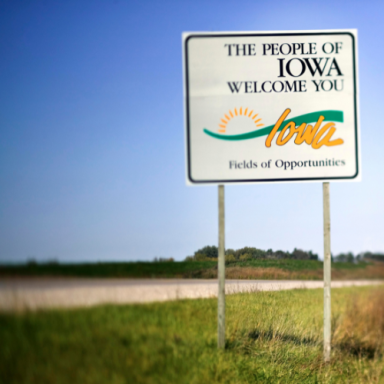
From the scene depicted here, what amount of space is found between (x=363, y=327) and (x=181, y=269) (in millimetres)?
7312

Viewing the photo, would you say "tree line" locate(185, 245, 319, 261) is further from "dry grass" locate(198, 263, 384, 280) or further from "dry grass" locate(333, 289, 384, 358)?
"dry grass" locate(333, 289, 384, 358)

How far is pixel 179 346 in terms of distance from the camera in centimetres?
443

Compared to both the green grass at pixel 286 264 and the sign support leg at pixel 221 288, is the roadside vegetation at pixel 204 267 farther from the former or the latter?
the sign support leg at pixel 221 288

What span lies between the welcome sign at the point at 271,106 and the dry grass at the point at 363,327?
4.33 metres

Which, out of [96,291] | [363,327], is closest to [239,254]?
[96,291]

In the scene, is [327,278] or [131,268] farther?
[327,278]

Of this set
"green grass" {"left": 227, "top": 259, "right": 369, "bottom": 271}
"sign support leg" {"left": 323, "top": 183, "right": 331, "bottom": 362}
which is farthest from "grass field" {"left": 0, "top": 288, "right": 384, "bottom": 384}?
"green grass" {"left": 227, "top": 259, "right": 369, "bottom": 271}

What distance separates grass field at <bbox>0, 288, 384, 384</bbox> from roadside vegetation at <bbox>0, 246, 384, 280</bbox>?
33cm

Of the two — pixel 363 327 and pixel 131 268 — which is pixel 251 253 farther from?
pixel 363 327

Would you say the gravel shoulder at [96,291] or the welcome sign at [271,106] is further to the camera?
the welcome sign at [271,106]

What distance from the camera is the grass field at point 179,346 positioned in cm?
305

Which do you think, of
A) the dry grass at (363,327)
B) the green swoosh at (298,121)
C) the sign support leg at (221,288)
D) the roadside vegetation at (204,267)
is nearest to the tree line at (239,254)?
the roadside vegetation at (204,267)

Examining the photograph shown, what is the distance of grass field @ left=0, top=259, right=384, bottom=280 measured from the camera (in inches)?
136

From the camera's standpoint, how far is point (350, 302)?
40.0 feet
